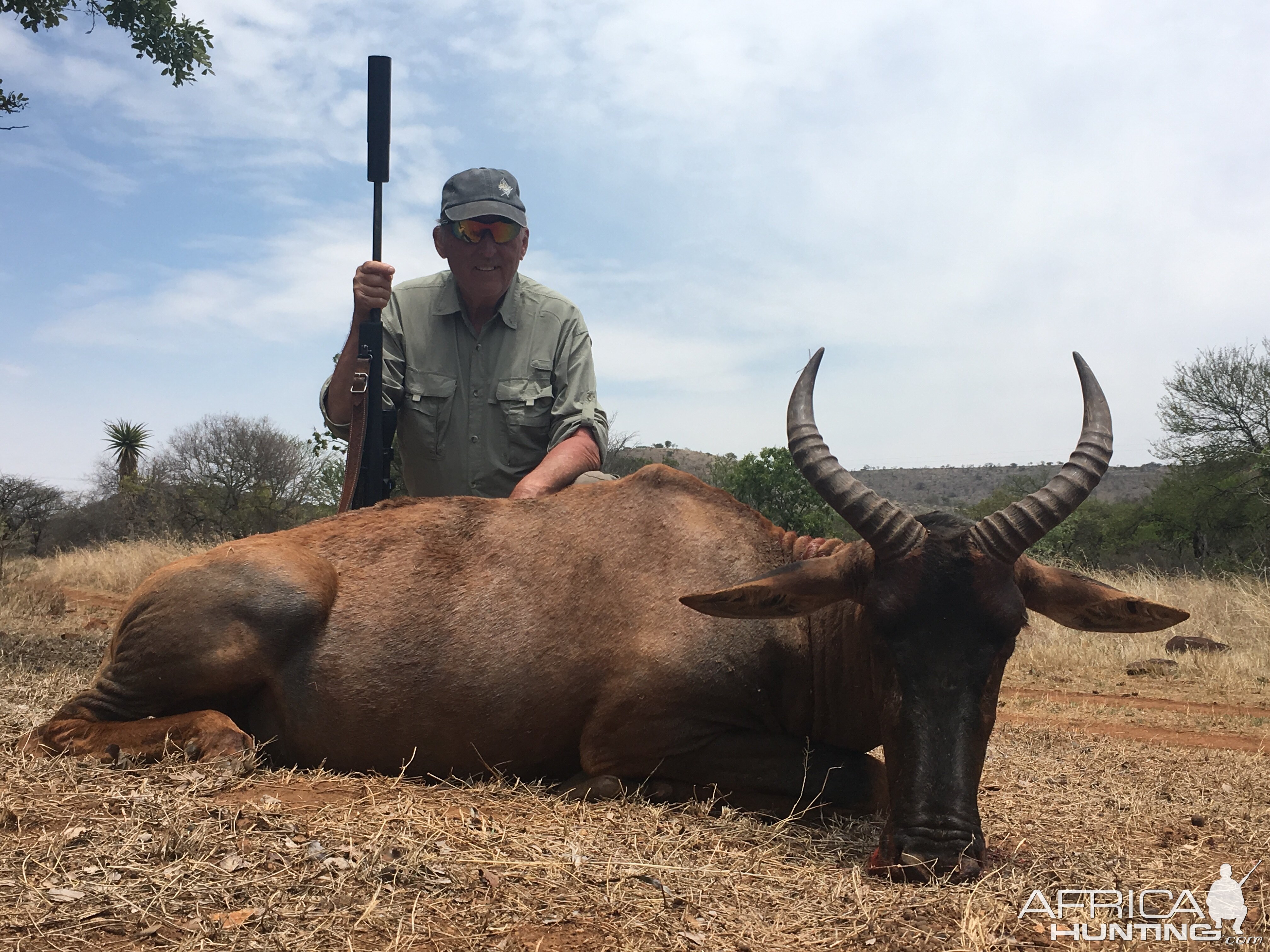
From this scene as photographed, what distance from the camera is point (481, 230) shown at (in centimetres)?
667

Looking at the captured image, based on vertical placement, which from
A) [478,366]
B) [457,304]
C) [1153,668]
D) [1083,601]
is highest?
[457,304]

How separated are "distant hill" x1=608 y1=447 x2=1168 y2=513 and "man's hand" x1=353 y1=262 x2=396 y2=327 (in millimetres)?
29384

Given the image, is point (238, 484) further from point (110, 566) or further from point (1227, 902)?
point (1227, 902)

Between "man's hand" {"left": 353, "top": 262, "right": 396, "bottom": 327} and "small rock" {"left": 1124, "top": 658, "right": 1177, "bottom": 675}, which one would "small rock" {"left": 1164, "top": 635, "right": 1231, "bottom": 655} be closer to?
"small rock" {"left": 1124, "top": 658, "right": 1177, "bottom": 675}

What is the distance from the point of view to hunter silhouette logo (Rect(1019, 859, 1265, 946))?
3090 millimetres

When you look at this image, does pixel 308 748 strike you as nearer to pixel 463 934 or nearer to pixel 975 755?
pixel 463 934

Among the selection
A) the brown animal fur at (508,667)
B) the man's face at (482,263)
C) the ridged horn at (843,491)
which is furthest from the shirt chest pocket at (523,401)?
the ridged horn at (843,491)

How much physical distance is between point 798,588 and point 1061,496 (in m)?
1.06

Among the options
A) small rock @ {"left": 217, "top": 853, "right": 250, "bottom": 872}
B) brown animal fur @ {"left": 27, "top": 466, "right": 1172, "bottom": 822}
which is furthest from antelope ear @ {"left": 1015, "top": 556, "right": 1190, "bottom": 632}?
small rock @ {"left": 217, "top": 853, "right": 250, "bottom": 872}

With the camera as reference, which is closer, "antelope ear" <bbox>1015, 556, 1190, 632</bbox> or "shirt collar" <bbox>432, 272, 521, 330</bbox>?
"antelope ear" <bbox>1015, 556, 1190, 632</bbox>

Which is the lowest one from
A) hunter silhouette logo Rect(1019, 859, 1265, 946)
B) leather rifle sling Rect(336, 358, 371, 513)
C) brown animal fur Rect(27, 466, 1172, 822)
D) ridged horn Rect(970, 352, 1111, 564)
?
hunter silhouette logo Rect(1019, 859, 1265, 946)

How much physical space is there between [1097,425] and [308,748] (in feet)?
12.1

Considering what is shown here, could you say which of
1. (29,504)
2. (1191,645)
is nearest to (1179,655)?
(1191,645)

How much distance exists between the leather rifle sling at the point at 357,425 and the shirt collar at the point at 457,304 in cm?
79
